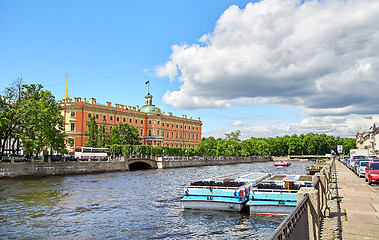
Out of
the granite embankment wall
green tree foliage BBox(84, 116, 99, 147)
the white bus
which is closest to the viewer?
the granite embankment wall

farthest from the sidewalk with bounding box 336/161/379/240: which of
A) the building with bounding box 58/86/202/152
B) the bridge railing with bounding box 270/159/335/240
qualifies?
the building with bounding box 58/86/202/152

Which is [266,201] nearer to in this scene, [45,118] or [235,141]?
[45,118]

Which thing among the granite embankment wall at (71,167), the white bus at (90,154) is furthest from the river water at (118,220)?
the white bus at (90,154)

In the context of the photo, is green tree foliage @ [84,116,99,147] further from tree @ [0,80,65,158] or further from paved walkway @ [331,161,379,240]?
paved walkway @ [331,161,379,240]

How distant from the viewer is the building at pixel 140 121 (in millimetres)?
92125

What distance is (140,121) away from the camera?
375 feet

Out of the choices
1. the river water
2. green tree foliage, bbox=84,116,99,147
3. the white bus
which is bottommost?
the river water

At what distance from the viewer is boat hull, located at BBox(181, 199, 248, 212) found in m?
22.2

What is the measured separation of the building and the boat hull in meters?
65.7

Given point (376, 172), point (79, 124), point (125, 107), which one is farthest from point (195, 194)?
point (125, 107)

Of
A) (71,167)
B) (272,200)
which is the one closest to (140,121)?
(71,167)

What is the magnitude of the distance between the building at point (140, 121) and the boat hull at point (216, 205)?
65679 millimetres

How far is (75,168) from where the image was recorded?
60281 millimetres

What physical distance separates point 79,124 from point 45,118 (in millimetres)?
38350
